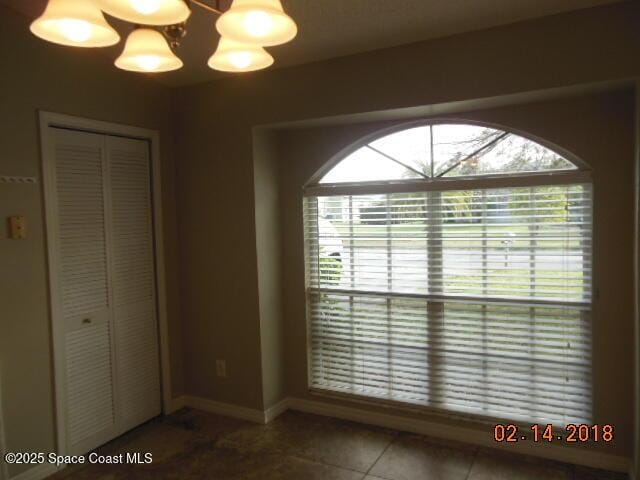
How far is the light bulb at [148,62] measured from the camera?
165cm

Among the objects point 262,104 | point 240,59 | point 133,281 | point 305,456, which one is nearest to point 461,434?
point 305,456

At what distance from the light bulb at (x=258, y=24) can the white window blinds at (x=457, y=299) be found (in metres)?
2.00

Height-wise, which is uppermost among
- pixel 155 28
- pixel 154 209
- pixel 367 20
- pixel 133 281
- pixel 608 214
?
pixel 367 20

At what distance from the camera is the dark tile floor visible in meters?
2.84

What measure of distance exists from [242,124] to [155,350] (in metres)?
1.80

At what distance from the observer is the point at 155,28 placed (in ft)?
5.57

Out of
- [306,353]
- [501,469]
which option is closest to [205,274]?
[306,353]

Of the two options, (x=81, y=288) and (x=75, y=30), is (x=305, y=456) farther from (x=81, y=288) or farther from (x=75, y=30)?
(x=75, y=30)

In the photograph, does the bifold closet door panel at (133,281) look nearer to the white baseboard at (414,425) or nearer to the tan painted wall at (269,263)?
the white baseboard at (414,425)

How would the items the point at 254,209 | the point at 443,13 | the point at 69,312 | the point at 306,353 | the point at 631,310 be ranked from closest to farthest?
the point at 443,13
the point at 631,310
the point at 69,312
the point at 254,209
the point at 306,353

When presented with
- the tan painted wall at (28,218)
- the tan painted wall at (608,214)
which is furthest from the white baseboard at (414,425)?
the tan painted wall at (28,218)

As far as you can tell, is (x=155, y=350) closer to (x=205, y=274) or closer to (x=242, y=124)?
(x=205, y=274)

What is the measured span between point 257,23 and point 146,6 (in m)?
0.31

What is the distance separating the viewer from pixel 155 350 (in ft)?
12.1
